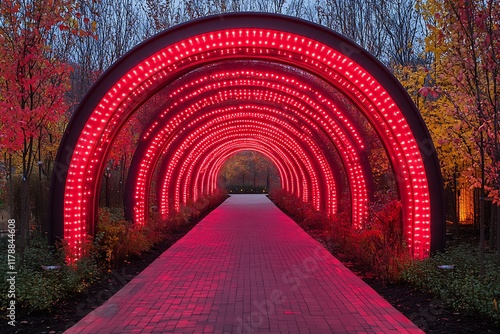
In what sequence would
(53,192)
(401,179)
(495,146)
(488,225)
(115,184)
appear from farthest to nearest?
(115,184) → (488,225) → (401,179) → (53,192) → (495,146)

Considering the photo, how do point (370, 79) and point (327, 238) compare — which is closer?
point (370, 79)

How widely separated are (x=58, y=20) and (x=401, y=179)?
6.99 m

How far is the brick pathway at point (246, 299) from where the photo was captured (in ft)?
20.4

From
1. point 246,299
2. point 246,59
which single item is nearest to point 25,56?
point 246,59

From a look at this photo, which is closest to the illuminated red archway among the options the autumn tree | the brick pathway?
the autumn tree

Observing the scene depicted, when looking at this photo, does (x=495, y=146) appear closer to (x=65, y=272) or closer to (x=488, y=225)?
(x=65, y=272)

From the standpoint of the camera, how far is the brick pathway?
622cm

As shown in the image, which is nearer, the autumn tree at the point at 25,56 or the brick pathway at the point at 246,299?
the brick pathway at the point at 246,299

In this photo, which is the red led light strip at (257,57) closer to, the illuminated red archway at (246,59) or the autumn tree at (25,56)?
the illuminated red archway at (246,59)

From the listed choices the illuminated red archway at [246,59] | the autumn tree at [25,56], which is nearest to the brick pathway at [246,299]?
the illuminated red archway at [246,59]

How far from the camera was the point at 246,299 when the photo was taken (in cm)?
757

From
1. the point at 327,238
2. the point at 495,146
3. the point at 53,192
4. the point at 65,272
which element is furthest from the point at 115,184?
the point at 495,146

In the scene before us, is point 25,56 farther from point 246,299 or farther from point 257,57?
point 246,299

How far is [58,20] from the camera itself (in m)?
8.29
